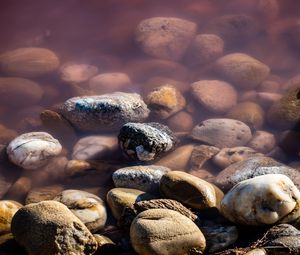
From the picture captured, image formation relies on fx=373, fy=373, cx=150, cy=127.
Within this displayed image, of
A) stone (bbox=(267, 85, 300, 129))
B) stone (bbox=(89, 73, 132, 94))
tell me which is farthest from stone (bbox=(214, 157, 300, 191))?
stone (bbox=(89, 73, 132, 94))

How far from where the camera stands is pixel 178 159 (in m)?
3.63

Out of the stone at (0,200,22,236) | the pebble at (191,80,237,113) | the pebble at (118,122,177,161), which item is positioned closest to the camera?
the stone at (0,200,22,236)

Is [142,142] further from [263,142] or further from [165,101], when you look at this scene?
[263,142]

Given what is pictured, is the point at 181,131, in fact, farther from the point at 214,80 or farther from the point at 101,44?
the point at 101,44

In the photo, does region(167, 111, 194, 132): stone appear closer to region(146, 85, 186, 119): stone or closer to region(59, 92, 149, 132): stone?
region(146, 85, 186, 119): stone

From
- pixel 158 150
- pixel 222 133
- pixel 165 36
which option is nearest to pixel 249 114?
pixel 222 133

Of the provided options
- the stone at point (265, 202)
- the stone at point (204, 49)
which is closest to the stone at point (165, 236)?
the stone at point (265, 202)

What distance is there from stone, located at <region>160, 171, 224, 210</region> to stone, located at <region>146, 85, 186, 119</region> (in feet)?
4.85

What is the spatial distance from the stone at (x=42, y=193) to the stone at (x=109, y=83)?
1.67 m

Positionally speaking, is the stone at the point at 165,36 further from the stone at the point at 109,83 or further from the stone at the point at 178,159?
the stone at the point at 178,159

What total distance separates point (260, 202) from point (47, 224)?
130cm

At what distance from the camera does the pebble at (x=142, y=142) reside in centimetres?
331

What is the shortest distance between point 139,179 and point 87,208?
493 millimetres

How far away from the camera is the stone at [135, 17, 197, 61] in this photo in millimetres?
5324
